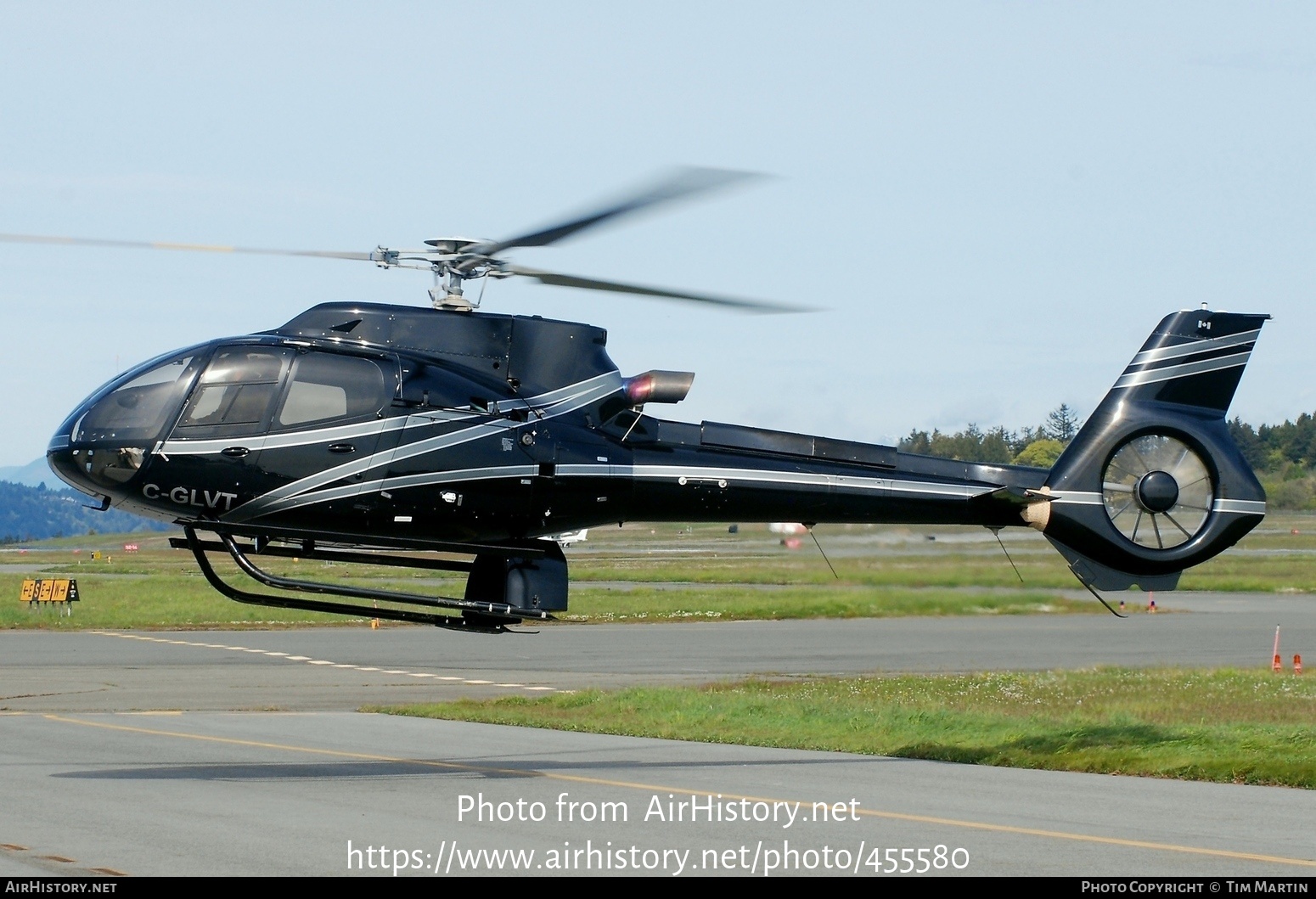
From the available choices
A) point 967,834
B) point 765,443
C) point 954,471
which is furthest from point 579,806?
point 954,471

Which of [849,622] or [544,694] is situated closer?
[544,694]

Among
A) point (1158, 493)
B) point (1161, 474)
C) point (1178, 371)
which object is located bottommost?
point (1158, 493)

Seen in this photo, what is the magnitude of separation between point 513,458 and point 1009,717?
343 inches

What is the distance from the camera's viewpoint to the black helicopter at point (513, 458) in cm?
1298

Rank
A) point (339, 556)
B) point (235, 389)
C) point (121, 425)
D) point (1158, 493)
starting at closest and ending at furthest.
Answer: point (121, 425) < point (235, 389) < point (339, 556) < point (1158, 493)

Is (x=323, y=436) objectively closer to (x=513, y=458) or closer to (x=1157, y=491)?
(x=513, y=458)

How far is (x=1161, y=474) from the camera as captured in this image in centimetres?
1534

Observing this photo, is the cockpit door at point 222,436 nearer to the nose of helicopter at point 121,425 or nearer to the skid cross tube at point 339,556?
the nose of helicopter at point 121,425

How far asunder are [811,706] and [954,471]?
619 cm

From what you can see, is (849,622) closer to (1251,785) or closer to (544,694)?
(544,694)

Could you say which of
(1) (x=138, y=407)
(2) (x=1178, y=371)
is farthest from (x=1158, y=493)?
(1) (x=138, y=407)

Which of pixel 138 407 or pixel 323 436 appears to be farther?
pixel 323 436

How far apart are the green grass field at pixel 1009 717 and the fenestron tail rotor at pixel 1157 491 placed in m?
2.53

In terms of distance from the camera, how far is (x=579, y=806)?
12.2 meters
